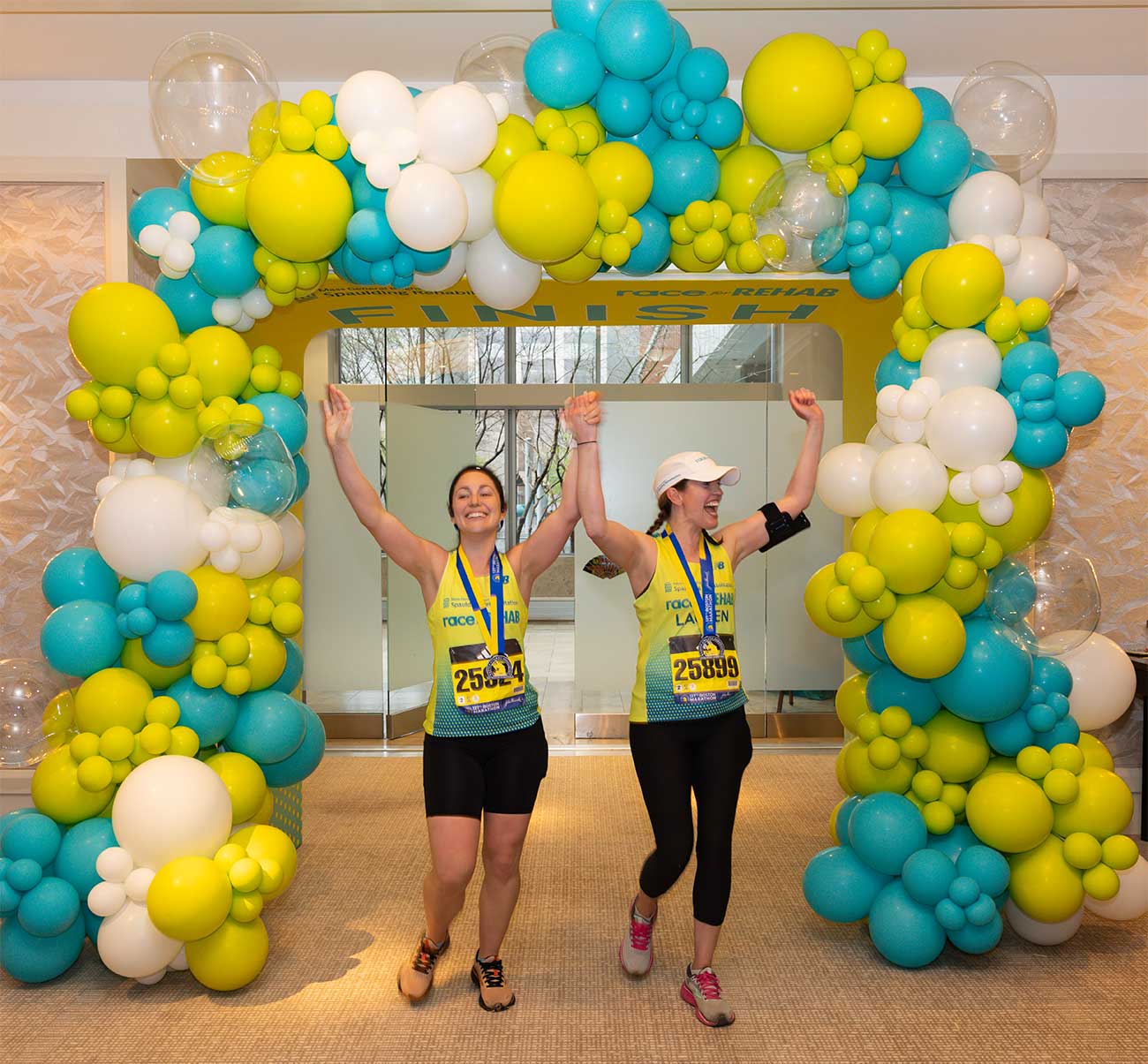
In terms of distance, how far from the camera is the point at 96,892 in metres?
2.86

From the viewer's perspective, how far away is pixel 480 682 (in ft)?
9.13

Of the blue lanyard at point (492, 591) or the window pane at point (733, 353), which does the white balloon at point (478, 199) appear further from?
the window pane at point (733, 353)

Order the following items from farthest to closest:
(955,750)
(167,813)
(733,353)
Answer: (733,353)
(955,750)
(167,813)

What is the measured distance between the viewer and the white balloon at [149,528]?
A: 3002 millimetres

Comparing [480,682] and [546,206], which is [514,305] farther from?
[480,682]

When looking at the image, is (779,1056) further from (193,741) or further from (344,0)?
(344,0)

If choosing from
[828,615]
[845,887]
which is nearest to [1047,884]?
[845,887]

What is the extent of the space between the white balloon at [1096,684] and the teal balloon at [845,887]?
835 millimetres

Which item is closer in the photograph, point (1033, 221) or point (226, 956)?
point (226, 956)

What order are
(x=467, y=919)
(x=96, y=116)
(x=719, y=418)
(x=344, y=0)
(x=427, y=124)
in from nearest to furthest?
(x=427, y=124) → (x=467, y=919) → (x=344, y=0) → (x=96, y=116) → (x=719, y=418)

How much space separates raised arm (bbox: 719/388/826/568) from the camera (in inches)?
121

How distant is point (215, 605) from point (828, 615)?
176 centimetres

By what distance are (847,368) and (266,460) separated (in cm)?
345

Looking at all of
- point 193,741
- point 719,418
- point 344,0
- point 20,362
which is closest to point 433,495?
point 719,418
